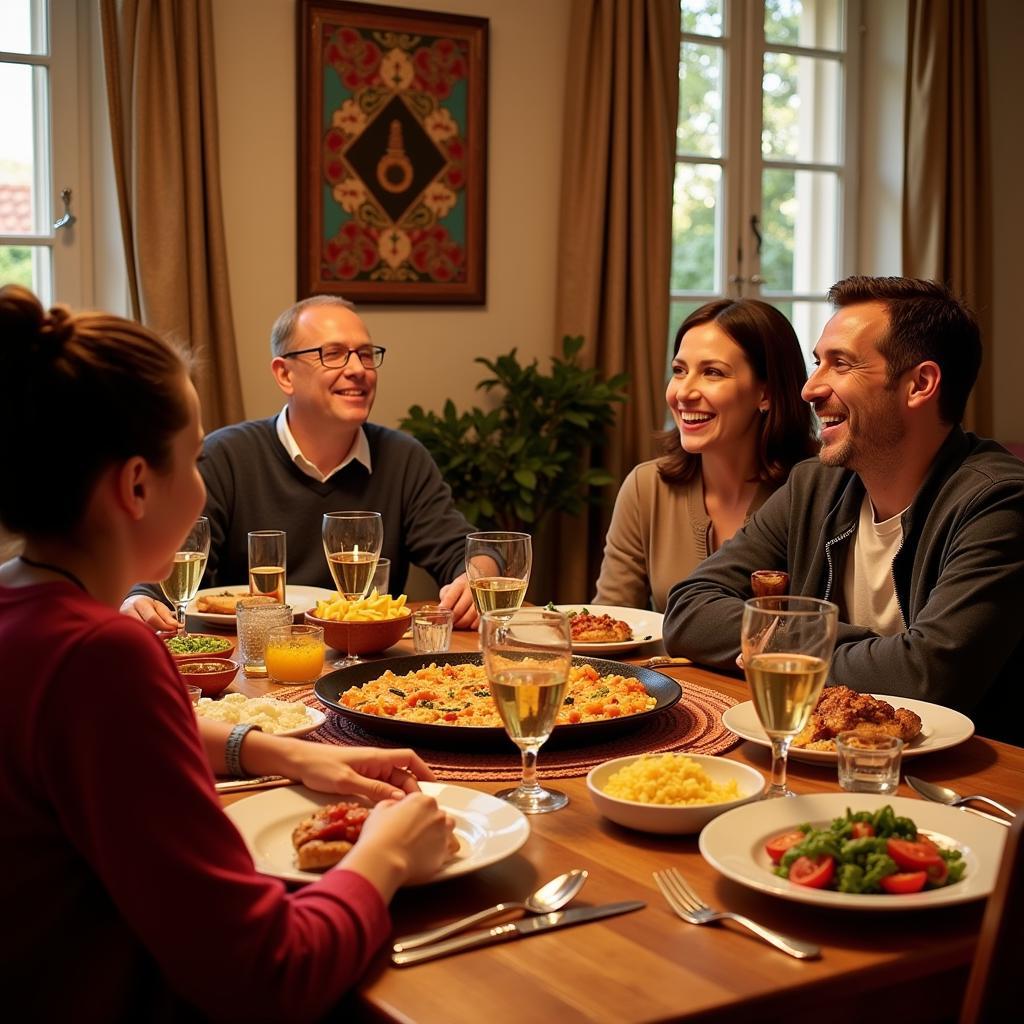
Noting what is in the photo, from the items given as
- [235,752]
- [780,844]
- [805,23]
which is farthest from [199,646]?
A: [805,23]

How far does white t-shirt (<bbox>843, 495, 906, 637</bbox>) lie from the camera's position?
234cm

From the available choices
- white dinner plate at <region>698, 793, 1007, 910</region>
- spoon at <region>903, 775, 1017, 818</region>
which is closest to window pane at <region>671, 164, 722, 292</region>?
spoon at <region>903, 775, 1017, 818</region>

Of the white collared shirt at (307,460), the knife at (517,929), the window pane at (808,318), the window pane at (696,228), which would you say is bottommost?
the knife at (517,929)

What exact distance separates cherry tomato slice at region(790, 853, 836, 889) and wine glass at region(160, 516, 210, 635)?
1329 millimetres

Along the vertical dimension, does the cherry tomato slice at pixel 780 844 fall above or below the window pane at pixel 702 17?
A: below

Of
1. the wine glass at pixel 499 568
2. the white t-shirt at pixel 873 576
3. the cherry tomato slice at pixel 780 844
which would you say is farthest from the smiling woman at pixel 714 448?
the cherry tomato slice at pixel 780 844

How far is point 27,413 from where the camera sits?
1054 millimetres

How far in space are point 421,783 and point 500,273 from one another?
3604 mm

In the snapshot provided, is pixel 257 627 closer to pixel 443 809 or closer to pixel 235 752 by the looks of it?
pixel 235 752

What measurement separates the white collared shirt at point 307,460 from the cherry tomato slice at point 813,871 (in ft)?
7.42

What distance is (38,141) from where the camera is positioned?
4.20m

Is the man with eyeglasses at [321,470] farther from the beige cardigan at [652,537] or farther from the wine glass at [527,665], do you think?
the wine glass at [527,665]

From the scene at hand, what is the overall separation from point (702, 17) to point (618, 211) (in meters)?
1.06

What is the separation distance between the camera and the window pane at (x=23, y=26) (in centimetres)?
413
